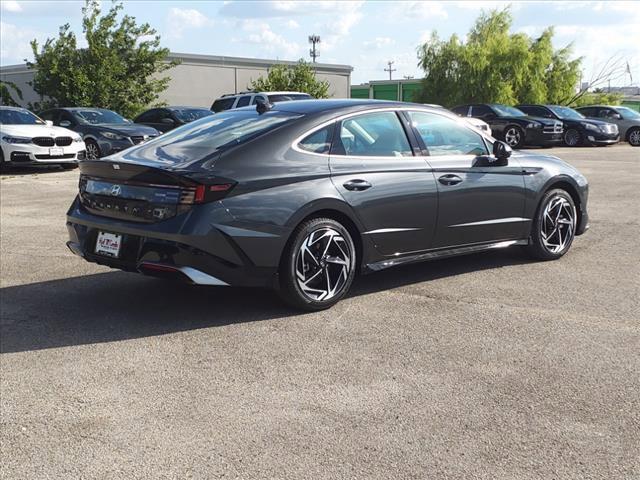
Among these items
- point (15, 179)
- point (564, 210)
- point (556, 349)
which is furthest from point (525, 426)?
point (15, 179)

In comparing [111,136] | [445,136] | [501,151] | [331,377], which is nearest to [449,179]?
[445,136]

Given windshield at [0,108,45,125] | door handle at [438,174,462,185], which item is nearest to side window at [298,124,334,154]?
door handle at [438,174,462,185]

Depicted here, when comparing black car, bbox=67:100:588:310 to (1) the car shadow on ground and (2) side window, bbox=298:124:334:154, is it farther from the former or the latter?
(1) the car shadow on ground

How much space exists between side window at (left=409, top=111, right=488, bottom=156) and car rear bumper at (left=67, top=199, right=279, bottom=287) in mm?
1861

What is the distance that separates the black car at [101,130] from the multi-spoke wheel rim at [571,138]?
15.8 meters

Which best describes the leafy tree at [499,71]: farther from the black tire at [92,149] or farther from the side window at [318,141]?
the side window at [318,141]

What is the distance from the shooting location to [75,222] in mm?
5645

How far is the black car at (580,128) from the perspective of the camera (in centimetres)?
2688

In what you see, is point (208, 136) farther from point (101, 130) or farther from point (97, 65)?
point (97, 65)

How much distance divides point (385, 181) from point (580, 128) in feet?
76.2

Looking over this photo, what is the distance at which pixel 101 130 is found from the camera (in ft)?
59.4

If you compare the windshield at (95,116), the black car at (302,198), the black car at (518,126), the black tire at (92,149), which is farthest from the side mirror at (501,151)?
the black car at (518,126)

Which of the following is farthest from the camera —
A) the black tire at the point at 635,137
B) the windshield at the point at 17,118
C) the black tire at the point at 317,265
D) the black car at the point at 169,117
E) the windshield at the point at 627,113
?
the windshield at the point at 627,113

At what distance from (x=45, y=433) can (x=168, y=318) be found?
189 cm
